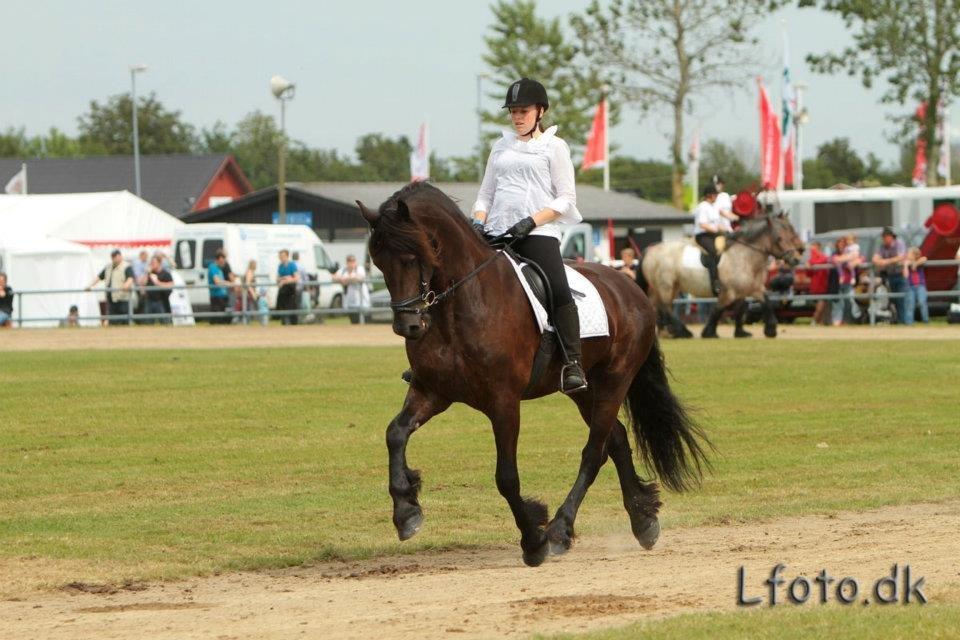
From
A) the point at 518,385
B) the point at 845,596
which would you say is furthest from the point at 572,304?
the point at 845,596

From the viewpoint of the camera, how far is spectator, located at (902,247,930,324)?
3422 centimetres

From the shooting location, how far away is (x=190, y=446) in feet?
53.6

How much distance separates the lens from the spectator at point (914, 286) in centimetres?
3422

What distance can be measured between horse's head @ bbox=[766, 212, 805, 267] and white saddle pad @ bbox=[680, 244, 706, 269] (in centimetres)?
146

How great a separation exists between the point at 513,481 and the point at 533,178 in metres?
2.03

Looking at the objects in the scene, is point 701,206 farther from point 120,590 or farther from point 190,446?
point 120,590

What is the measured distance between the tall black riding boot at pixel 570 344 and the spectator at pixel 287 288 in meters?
27.5

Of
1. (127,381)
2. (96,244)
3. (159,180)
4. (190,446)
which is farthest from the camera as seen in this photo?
(159,180)

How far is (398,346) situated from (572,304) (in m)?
18.9

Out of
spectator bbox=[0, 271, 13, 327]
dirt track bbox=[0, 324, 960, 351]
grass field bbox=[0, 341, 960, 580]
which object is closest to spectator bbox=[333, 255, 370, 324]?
dirt track bbox=[0, 324, 960, 351]

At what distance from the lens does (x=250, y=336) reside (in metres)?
33.0

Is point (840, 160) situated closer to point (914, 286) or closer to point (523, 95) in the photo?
point (914, 286)

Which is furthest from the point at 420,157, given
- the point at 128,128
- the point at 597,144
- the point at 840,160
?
the point at 840,160

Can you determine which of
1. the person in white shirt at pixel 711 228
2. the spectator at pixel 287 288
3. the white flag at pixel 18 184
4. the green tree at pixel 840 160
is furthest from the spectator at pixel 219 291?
the green tree at pixel 840 160
